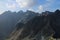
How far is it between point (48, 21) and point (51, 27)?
28.4 feet

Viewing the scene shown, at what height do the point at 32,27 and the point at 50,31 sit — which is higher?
the point at 32,27

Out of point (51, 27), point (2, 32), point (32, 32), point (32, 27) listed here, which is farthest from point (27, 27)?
point (2, 32)

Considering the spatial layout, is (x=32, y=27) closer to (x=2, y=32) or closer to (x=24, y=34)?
(x=24, y=34)

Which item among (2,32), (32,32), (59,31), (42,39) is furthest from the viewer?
(2,32)

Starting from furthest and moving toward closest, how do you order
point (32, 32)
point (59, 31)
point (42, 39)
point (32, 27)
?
1. point (32, 27)
2. point (32, 32)
3. point (59, 31)
4. point (42, 39)

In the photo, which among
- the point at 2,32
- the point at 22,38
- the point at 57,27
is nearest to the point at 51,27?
the point at 57,27

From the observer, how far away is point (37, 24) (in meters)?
147

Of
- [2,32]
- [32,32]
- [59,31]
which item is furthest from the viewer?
→ [2,32]

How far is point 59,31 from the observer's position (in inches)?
5049

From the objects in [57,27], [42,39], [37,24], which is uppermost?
[37,24]

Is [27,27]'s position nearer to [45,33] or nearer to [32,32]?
[32,32]

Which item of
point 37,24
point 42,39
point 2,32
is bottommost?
point 42,39

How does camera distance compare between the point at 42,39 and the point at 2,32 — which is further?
the point at 2,32

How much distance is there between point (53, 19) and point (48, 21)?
203 inches
